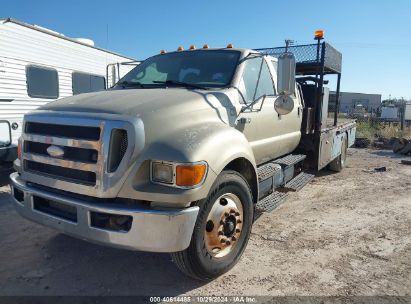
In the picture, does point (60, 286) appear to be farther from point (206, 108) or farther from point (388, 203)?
point (388, 203)

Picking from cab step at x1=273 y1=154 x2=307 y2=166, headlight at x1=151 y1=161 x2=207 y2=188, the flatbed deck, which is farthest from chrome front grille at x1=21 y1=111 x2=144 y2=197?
the flatbed deck

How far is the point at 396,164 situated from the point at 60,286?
9509 mm

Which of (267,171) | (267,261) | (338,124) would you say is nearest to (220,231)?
(267,261)

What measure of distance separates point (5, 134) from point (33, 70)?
1453 millimetres

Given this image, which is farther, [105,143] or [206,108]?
[206,108]

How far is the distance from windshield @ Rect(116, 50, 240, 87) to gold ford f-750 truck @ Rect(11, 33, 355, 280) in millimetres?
15

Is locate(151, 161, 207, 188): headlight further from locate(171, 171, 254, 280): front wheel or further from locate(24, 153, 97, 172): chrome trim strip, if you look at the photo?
locate(24, 153, 97, 172): chrome trim strip

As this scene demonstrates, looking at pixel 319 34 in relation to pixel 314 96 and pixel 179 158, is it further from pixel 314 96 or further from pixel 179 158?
pixel 179 158

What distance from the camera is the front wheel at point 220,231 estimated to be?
A: 3043 mm

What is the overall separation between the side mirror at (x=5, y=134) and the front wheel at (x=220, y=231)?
486 cm

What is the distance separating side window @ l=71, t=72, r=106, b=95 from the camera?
27.2 ft

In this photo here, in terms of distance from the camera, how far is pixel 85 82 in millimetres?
8625

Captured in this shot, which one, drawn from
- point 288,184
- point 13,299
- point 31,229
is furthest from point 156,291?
point 288,184

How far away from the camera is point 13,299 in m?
3.03
